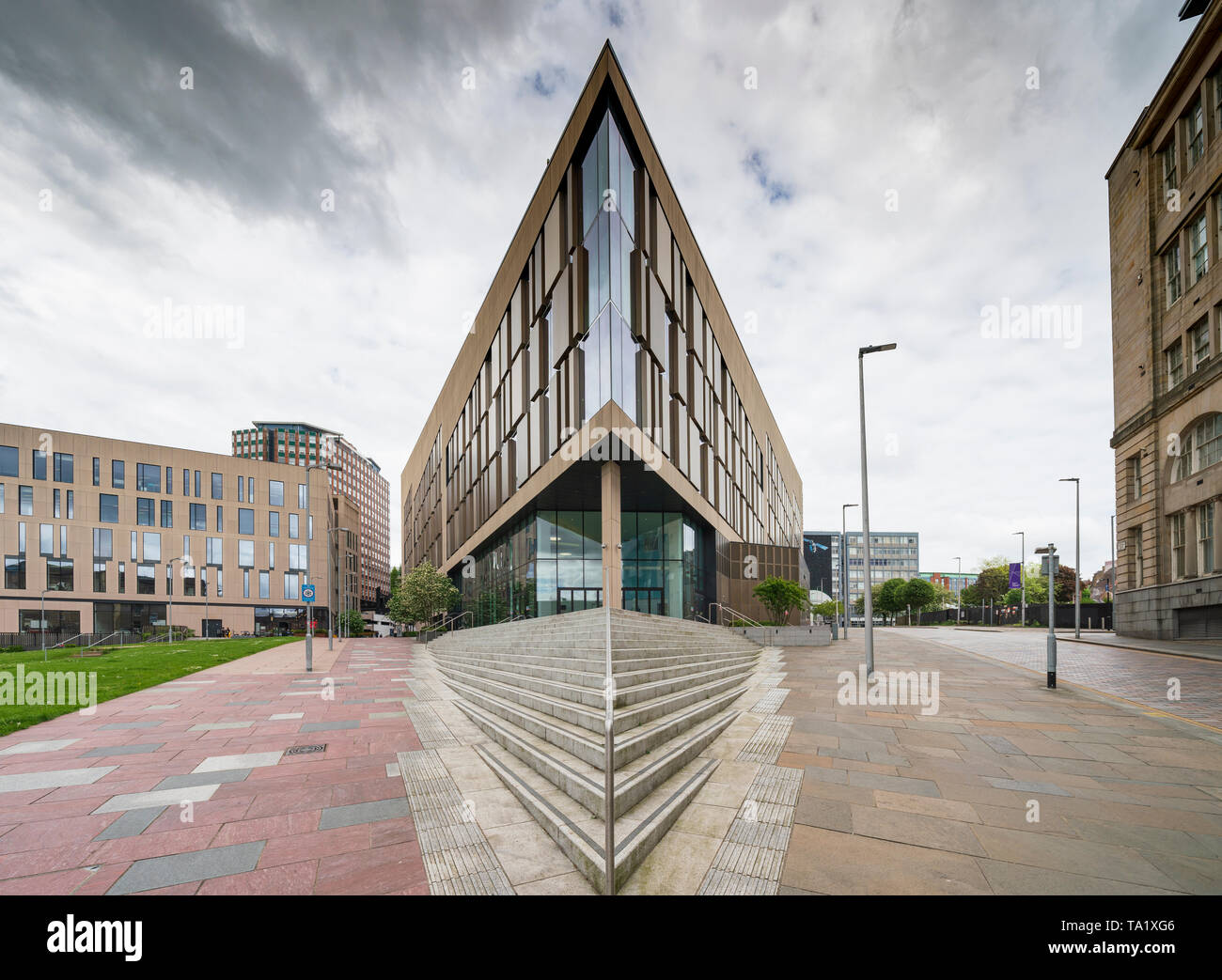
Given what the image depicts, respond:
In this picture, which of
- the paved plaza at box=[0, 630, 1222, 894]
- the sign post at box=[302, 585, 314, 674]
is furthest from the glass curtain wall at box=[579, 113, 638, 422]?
the paved plaza at box=[0, 630, 1222, 894]

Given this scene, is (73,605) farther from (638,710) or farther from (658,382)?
(638,710)

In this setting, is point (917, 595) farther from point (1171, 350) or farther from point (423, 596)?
point (423, 596)

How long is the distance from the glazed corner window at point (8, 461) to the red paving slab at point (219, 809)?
64910 millimetres

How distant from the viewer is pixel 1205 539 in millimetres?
25484

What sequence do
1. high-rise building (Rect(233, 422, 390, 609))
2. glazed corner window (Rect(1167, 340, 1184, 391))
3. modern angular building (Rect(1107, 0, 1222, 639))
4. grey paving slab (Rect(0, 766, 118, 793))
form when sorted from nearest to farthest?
grey paving slab (Rect(0, 766, 118, 793)) < modern angular building (Rect(1107, 0, 1222, 639)) < glazed corner window (Rect(1167, 340, 1184, 391)) < high-rise building (Rect(233, 422, 390, 609))

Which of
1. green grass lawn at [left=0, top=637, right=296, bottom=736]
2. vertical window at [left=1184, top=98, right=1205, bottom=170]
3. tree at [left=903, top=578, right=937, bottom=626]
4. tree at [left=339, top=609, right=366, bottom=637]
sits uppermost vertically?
vertical window at [left=1184, top=98, right=1205, bottom=170]

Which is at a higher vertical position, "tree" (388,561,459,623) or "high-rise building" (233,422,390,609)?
"high-rise building" (233,422,390,609)

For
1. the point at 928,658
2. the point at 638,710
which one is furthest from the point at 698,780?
the point at 928,658

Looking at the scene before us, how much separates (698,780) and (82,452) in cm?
7417

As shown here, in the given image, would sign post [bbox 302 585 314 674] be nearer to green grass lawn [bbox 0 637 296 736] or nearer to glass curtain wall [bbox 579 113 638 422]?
green grass lawn [bbox 0 637 296 736]

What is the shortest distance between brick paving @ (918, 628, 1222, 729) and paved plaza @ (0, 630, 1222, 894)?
0.45 metres

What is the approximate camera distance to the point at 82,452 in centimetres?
5641

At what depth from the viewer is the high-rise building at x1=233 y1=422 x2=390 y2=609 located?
140 meters
